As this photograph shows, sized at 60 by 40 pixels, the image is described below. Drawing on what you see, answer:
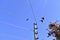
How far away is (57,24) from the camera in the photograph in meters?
9.46

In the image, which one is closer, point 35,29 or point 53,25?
point 53,25

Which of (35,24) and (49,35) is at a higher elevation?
(35,24)

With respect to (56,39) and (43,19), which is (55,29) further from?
(43,19)

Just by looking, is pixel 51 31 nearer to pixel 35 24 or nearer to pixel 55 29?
pixel 55 29

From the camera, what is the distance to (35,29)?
11930 millimetres

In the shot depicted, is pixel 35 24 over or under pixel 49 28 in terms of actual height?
over

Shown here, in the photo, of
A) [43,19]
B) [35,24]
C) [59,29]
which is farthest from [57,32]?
[35,24]

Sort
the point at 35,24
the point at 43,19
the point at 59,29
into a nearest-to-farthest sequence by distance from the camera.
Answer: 1. the point at 59,29
2. the point at 43,19
3. the point at 35,24

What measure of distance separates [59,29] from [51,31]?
1.51 feet

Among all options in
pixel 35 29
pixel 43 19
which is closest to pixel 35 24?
pixel 35 29

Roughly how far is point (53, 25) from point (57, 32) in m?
0.43

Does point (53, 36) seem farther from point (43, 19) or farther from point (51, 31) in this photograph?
point (43, 19)

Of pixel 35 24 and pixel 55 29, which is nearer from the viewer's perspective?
pixel 55 29

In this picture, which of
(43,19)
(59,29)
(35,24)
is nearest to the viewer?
(59,29)
